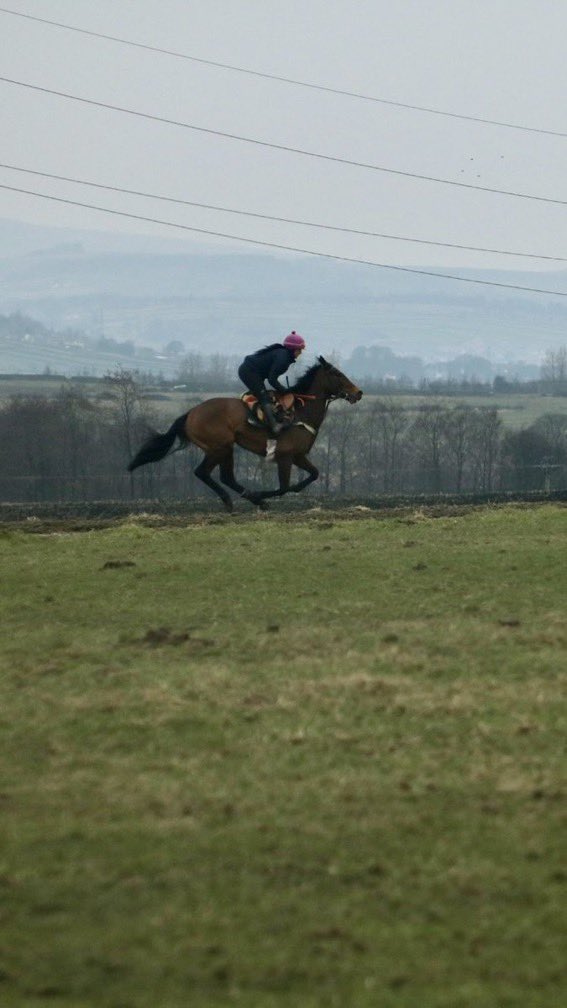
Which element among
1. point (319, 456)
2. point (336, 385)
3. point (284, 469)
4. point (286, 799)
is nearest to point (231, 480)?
point (284, 469)

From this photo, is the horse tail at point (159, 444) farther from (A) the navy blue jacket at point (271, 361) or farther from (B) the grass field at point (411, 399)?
(B) the grass field at point (411, 399)

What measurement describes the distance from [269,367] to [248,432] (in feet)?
4.25

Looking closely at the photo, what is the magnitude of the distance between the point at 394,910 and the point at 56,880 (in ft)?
4.84

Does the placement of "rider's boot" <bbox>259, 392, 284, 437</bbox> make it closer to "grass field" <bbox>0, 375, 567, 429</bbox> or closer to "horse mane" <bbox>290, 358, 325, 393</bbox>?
"horse mane" <bbox>290, 358, 325, 393</bbox>

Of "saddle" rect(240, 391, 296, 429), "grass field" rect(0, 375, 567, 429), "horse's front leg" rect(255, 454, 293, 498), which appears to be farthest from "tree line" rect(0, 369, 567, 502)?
"saddle" rect(240, 391, 296, 429)

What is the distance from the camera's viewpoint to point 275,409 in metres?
28.3

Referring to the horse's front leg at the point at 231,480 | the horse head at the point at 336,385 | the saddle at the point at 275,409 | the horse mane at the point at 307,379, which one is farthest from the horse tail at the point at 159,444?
the horse head at the point at 336,385

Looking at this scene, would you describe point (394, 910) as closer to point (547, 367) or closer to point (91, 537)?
point (91, 537)

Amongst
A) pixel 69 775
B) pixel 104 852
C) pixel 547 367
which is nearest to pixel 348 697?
pixel 69 775

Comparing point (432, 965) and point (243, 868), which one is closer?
point (432, 965)

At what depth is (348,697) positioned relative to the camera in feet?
35.4

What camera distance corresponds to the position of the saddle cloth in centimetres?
2836

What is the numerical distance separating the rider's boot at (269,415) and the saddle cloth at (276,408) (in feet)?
0.28

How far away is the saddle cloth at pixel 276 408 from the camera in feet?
93.0
